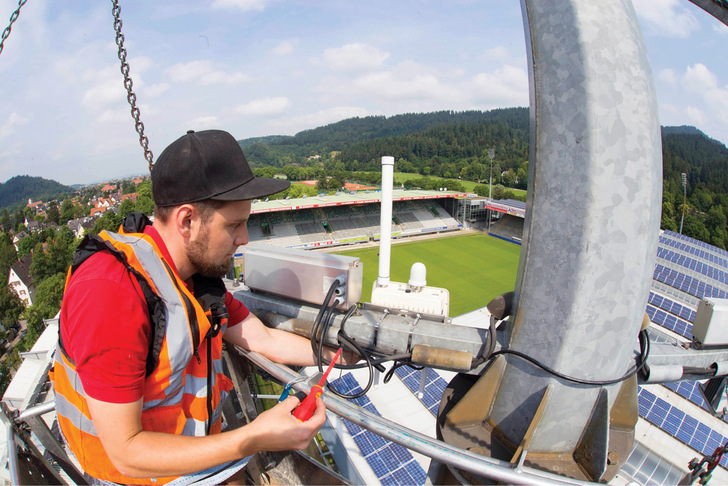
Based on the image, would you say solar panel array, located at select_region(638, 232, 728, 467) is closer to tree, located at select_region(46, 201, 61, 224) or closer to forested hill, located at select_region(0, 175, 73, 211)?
tree, located at select_region(46, 201, 61, 224)

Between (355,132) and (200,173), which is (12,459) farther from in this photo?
(355,132)

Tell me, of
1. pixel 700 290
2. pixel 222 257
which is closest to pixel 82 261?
pixel 222 257

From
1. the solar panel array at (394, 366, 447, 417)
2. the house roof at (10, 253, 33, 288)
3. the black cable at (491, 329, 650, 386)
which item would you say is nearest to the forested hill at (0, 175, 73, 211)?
the house roof at (10, 253, 33, 288)

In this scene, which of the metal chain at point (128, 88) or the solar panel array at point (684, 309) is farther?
the solar panel array at point (684, 309)

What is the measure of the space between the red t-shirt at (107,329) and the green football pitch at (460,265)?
64.5ft

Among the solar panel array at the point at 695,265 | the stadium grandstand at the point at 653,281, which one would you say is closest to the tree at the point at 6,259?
the stadium grandstand at the point at 653,281

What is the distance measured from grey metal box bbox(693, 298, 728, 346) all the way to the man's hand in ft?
7.48

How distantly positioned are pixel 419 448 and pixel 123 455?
1.05 m

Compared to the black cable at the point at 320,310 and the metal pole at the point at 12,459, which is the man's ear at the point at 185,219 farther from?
the metal pole at the point at 12,459

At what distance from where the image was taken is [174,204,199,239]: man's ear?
4.80ft

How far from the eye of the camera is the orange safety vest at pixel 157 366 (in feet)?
4.29

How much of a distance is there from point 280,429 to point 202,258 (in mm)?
797

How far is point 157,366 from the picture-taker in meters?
1.32

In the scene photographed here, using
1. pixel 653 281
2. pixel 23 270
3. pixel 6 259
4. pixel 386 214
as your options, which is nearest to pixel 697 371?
pixel 386 214
